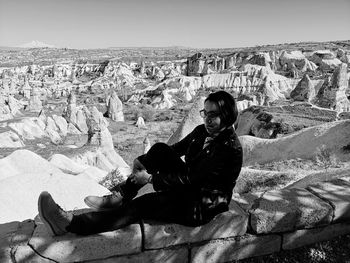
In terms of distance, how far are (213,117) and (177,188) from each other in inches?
24.7

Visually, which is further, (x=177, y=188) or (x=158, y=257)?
(x=158, y=257)

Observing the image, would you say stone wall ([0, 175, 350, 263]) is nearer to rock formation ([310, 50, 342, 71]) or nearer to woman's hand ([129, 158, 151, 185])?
woman's hand ([129, 158, 151, 185])

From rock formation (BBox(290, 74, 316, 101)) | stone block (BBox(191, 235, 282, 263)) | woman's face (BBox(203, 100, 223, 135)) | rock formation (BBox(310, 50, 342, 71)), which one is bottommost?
rock formation (BBox(290, 74, 316, 101))

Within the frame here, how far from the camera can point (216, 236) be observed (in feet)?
9.30

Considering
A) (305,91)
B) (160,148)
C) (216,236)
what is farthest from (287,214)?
(305,91)

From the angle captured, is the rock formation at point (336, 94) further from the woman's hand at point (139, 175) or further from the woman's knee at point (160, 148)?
the woman's hand at point (139, 175)

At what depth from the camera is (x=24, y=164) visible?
464 inches

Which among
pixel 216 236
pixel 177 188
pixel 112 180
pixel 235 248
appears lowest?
pixel 112 180

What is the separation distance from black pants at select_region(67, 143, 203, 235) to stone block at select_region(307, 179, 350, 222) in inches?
54.2

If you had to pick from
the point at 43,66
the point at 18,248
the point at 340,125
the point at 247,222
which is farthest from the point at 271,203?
the point at 43,66

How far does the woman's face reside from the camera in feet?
8.56

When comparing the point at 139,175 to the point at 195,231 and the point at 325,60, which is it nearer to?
the point at 195,231

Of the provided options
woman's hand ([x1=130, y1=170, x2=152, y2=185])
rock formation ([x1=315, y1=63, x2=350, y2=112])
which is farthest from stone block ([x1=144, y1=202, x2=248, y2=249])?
rock formation ([x1=315, y1=63, x2=350, y2=112])

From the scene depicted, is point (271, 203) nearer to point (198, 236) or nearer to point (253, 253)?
point (253, 253)
